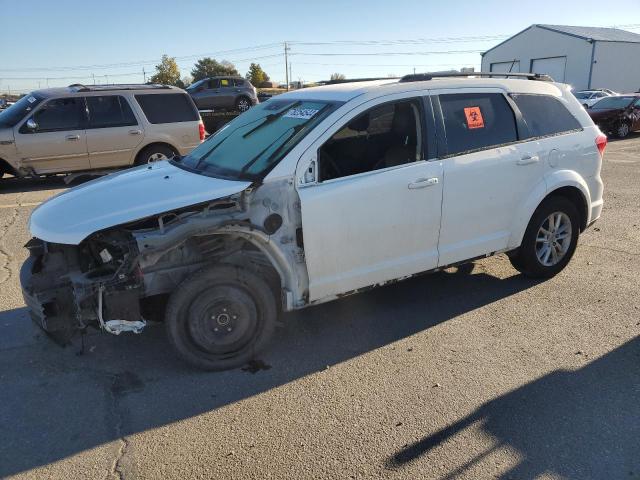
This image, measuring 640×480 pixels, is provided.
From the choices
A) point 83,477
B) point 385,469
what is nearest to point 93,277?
point 83,477

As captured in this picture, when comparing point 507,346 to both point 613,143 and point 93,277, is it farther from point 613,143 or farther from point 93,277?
point 613,143

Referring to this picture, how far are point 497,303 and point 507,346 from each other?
2.57 ft

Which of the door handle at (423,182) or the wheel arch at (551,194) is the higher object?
the door handle at (423,182)

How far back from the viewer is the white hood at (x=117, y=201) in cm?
329

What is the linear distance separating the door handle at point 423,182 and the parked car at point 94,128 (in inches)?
305

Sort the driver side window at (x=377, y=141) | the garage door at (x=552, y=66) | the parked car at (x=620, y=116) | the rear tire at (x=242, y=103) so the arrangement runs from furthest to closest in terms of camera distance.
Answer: the garage door at (x=552, y=66)
the rear tire at (x=242, y=103)
the parked car at (x=620, y=116)
the driver side window at (x=377, y=141)

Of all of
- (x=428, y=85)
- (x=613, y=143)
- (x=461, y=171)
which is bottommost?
(x=613, y=143)

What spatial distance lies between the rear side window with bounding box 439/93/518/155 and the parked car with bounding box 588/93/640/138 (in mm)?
16982

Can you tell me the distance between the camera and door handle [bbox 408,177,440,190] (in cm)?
390

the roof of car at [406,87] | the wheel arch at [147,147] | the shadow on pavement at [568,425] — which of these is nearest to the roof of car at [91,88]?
the wheel arch at [147,147]

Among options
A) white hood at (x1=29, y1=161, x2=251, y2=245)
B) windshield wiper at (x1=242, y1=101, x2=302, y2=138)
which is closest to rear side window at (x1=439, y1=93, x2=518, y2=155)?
windshield wiper at (x1=242, y1=101, x2=302, y2=138)

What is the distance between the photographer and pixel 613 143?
58.1 feet

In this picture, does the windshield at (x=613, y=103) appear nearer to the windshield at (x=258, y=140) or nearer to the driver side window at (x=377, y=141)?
the driver side window at (x=377, y=141)

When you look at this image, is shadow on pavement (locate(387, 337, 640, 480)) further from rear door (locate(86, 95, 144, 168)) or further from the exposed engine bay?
rear door (locate(86, 95, 144, 168))
